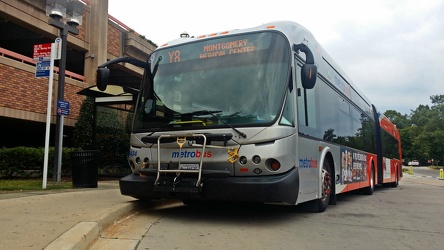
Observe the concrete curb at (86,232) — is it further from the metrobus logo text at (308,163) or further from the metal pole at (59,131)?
the metal pole at (59,131)

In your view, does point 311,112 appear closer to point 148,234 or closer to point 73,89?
point 148,234

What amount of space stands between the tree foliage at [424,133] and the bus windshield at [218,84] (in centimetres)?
7747

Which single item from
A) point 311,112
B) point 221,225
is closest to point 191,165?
point 221,225

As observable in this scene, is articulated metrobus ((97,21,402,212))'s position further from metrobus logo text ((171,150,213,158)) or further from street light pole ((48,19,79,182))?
street light pole ((48,19,79,182))

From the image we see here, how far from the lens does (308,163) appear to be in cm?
696

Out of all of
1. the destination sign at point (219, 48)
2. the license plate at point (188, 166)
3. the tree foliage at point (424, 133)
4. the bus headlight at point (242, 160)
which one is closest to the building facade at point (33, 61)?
the destination sign at point (219, 48)

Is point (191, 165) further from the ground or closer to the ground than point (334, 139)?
closer to the ground

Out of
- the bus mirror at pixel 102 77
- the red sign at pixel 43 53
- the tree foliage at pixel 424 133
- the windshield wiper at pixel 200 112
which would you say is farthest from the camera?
the tree foliage at pixel 424 133

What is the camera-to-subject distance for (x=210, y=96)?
6.46 m

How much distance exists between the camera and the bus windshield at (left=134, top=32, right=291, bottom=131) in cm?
614

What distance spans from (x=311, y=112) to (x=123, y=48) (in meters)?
17.1

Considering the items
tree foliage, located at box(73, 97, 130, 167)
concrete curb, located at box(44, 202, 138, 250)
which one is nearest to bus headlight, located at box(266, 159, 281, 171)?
concrete curb, located at box(44, 202, 138, 250)

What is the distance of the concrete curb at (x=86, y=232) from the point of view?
4.13 m

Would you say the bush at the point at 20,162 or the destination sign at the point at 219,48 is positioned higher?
the destination sign at the point at 219,48
